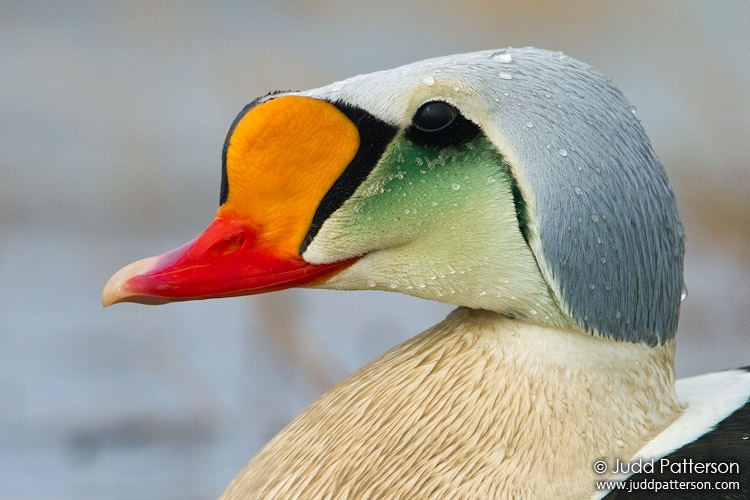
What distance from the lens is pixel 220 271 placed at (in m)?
1.20

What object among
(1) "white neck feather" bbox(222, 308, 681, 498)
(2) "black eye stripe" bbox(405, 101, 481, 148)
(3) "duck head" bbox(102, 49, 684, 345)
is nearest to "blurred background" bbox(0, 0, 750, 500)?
(1) "white neck feather" bbox(222, 308, 681, 498)

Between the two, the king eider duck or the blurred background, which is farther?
the blurred background

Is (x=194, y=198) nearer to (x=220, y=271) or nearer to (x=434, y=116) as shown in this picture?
(x=220, y=271)

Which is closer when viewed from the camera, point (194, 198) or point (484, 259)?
point (484, 259)

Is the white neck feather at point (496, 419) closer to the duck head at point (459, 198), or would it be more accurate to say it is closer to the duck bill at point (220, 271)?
the duck head at point (459, 198)

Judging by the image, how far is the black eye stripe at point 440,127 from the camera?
111cm

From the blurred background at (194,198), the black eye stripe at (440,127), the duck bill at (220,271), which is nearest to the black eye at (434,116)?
the black eye stripe at (440,127)

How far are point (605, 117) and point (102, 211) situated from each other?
2.61 m

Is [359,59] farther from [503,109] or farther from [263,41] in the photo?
[503,109]

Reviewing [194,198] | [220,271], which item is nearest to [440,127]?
[220,271]

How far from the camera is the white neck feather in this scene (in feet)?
3.90

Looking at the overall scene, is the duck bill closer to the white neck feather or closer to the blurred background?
the white neck feather

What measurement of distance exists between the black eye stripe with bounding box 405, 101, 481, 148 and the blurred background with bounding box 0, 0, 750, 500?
166 cm

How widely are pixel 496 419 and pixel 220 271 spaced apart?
1.21 ft
